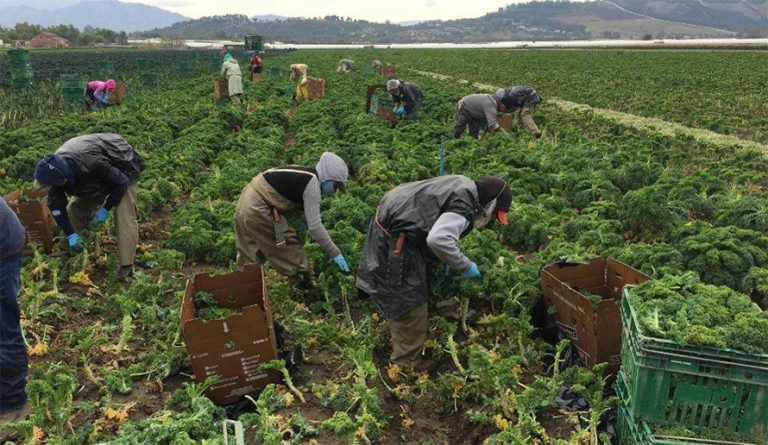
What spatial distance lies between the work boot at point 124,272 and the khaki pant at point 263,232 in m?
1.82

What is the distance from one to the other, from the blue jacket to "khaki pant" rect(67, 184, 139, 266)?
7.65ft

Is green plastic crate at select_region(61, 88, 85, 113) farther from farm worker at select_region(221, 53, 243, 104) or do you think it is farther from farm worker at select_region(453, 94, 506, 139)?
farm worker at select_region(453, 94, 506, 139)

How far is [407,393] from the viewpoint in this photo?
16.8ft

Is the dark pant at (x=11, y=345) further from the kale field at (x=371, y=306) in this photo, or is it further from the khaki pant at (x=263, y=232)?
the khaki pant at (x=263, y=232)

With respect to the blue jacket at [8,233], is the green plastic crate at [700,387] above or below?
below

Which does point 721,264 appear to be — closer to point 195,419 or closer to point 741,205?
point 741,205

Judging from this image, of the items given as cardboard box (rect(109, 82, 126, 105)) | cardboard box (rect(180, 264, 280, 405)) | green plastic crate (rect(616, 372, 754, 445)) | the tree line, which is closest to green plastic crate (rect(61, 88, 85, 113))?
cardboard box (rect(109, 82, 126, 105))

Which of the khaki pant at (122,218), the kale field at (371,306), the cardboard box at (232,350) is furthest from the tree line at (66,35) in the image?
the cardboard box at (232,350)

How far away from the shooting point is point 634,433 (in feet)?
12.6

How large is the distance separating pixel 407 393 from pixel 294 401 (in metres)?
1.03

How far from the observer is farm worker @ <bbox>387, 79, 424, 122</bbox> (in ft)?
52.3

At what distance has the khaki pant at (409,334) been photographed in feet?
17.9

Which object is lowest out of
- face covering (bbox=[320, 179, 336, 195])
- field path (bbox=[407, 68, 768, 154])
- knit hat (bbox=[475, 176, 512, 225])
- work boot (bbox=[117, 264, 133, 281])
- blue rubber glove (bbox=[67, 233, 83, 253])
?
field path (bbox=[407, 68, 768, 154])

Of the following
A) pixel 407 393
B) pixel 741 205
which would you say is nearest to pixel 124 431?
pixel 407 393
